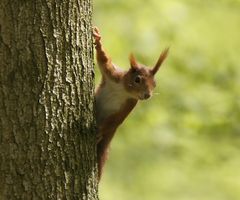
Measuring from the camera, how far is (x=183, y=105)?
788cm

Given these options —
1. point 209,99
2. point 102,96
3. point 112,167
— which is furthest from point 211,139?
point 102,96

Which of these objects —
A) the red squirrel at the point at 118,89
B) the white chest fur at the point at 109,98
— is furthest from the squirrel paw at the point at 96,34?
the white chest fur at the point at 109,98

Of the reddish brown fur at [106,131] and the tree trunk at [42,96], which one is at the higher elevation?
the reddish brown fur at [106,131]

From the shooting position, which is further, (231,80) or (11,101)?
(231,80)

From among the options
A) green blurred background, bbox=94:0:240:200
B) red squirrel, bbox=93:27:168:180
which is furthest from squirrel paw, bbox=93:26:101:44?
green blurred background, bbox=94:0:240:200

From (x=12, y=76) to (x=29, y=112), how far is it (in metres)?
0.17

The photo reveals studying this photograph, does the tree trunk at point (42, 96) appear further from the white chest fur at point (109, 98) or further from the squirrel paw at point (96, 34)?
the white chest fur at point (109, 98)

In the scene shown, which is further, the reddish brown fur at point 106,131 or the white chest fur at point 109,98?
the white chest fur at point 109,98

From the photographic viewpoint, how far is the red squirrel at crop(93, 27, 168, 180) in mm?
4180

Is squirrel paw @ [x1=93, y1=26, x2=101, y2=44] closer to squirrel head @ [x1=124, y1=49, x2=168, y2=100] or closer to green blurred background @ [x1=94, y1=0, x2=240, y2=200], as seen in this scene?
squirrel head @ [x1=124, y1=49, x2=168, y2=100]

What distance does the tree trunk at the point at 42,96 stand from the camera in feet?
10.7

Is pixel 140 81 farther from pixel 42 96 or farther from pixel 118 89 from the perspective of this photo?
pixel 42 96

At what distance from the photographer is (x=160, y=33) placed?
8039 mm

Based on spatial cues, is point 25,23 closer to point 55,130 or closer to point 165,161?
point 55,130
